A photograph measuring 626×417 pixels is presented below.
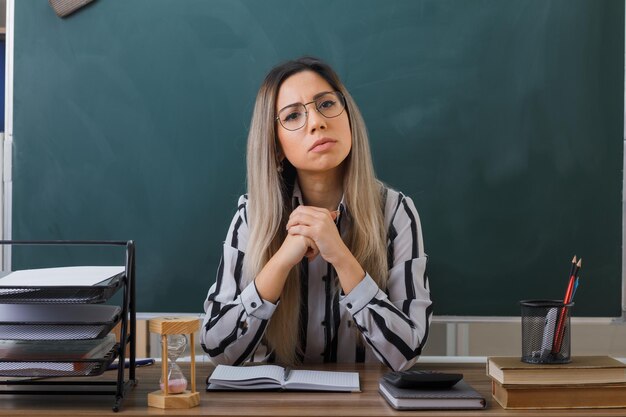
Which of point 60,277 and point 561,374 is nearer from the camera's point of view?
point 561,374

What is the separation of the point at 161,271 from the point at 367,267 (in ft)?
2.49

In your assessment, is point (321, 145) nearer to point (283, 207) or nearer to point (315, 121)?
point (315, 121)

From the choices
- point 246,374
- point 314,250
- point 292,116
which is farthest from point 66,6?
point 246,374

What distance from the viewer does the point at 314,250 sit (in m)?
1.78

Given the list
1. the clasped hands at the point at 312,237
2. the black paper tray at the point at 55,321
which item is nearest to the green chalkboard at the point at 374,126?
the clasped hands at the point at 312,237

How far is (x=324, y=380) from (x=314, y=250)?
43 cm

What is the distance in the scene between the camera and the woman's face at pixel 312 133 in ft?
6.01

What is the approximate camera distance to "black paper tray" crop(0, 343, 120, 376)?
4.18 ft

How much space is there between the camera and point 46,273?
4.61ft

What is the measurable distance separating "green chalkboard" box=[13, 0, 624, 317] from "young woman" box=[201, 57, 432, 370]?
326 mm

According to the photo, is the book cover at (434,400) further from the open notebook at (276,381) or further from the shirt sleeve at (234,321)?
the shirt sleeve at (234,321)

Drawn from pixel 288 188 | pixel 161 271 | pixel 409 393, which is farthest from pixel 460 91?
pixel 409 393

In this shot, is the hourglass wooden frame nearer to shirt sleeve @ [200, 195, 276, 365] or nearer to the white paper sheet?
the white paper sheet

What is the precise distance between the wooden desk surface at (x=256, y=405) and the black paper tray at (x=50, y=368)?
0.06m
